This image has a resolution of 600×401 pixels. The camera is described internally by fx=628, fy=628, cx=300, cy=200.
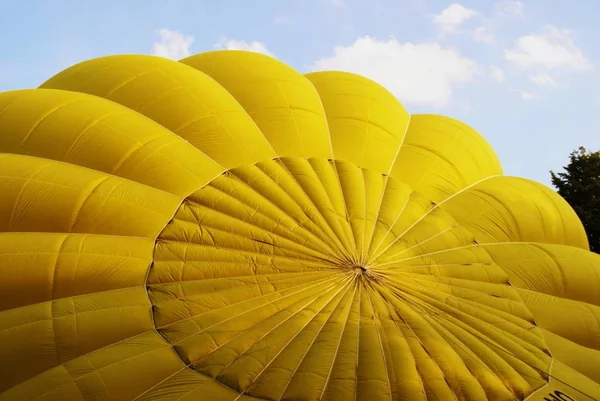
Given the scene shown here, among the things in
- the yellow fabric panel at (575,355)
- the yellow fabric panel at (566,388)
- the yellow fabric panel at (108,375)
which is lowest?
the yellow fabric panel at (108,375)

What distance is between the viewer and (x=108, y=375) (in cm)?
500

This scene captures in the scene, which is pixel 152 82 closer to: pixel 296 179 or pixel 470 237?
pixel 296 179

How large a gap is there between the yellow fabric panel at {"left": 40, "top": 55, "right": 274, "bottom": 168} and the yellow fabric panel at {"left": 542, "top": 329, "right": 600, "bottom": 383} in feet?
12.1

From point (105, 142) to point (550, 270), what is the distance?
17.2ft

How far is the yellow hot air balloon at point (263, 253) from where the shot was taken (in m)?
5.24

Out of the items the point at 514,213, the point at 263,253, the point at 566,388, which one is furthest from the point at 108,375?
the point at 514,213

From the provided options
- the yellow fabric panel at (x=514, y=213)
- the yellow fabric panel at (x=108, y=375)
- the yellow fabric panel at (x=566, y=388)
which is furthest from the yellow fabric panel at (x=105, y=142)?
the yellow fabric panel at (x=566, y=388)

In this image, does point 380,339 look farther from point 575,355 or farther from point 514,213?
point 514,213

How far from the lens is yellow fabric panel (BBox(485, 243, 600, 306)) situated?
23.5 feet

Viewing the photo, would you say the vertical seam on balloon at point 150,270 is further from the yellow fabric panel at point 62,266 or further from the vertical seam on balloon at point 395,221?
the vertical seam on balloon at point 395,221

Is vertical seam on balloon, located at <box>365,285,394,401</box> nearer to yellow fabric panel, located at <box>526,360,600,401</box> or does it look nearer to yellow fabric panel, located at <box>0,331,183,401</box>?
yellow fabric panel, located at <box>526,360,600,401</box>

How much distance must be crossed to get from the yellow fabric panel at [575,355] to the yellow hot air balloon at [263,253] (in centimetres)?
2

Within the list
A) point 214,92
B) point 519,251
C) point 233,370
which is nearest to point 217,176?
point 214,92

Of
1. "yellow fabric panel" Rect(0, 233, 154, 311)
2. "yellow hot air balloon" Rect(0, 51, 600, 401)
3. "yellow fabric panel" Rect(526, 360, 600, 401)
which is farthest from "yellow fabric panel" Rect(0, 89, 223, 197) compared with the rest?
"yellow fabric panel" Rect(526, 360, 600, 401)
